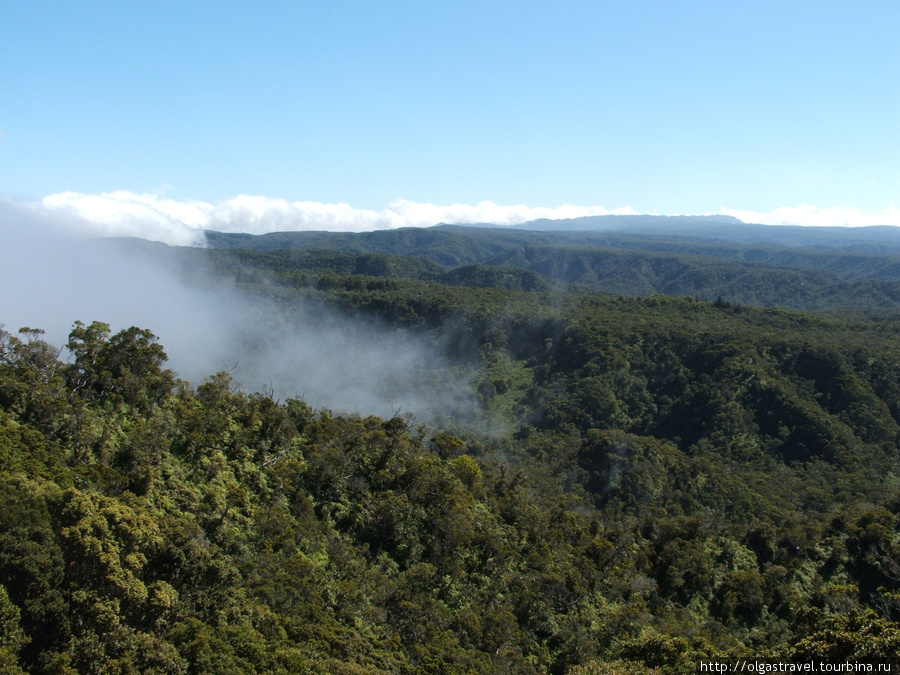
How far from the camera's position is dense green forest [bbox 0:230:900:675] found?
68.5 feet

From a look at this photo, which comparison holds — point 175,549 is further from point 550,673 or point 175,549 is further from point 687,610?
point 687,610

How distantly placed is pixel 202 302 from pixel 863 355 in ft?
535

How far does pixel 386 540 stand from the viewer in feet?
126

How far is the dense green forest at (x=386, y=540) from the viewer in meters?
20.9

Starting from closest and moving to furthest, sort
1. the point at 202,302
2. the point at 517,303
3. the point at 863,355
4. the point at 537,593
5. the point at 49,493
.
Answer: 1. the point at 49,493
2. the point at 537,593
3. the point at 863,355
4. the point at 517,303
5. the point at 202,302

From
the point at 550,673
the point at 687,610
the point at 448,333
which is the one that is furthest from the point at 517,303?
the point at 550,673

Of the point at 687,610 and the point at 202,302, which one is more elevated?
the point at 202,302

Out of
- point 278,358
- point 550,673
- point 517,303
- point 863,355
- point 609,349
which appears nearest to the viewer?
point 550,673

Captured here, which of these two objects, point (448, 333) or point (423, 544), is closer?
point (423, 544)

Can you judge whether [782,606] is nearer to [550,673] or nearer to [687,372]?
[550,673]

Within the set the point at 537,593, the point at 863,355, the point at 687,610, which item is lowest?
the point at 687,610

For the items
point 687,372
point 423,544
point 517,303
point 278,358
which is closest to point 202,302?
point 278,358

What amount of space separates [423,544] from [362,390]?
7608 cm

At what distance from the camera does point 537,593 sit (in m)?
36.8
